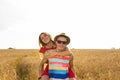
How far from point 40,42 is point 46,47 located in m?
0.14

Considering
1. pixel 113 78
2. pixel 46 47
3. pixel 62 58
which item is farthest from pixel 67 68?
pixel 113 78

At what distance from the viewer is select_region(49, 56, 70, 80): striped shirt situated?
5816 millimetres

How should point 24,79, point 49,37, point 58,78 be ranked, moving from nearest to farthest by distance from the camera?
point 58,78 < point 49,37 < point 24,79

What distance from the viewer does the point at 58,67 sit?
19.1 feet

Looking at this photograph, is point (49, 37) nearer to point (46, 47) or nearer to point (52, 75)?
point (46, 47)

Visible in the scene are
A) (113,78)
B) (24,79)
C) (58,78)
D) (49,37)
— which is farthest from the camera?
(24,79)

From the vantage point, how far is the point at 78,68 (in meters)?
15.1

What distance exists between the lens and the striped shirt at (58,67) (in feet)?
19.1

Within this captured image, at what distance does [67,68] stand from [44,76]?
364 millimetres

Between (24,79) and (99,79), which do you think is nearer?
(99,79)

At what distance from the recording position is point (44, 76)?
19.2ft

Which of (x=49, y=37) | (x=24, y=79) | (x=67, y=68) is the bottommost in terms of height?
(x=24, y=79)

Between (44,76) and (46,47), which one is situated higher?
(46,47)

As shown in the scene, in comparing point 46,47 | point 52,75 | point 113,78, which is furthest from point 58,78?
point 113,78
